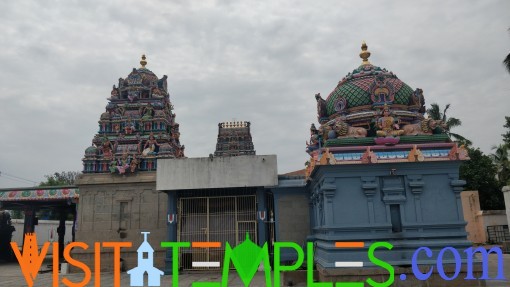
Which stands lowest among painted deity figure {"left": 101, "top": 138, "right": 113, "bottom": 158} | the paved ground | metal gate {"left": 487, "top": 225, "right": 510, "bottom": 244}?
the paved ground

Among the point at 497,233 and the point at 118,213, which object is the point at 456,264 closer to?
the point at 118,213

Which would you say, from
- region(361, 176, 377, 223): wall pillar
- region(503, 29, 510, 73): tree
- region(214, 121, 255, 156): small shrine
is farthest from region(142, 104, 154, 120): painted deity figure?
region(214, 121, 255, 156): small shrine

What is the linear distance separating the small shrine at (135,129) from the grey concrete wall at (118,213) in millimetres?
874

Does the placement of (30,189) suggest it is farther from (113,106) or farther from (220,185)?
(220,185)

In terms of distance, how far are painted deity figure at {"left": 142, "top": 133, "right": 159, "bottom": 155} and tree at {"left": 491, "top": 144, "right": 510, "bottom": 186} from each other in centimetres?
2884

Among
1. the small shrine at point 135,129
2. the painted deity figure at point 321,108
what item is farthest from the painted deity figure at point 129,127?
the painted deity figure at point 321,108

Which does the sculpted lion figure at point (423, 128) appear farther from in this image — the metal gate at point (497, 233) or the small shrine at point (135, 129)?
the metal gate at point (497, 233)

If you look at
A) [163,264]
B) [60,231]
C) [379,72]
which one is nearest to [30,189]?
[60,231]

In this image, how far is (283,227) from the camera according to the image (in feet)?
58.2

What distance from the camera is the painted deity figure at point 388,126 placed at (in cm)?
1356

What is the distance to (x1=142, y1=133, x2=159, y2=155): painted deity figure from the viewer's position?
75.4 ft

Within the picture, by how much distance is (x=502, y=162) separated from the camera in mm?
34562

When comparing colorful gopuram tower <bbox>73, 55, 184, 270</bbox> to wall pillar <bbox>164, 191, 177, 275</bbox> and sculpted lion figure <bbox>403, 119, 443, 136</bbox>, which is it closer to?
wall pillar <bbox>164, 191, 177, 275</bbox>

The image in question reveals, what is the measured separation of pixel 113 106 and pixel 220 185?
37.8 ft
